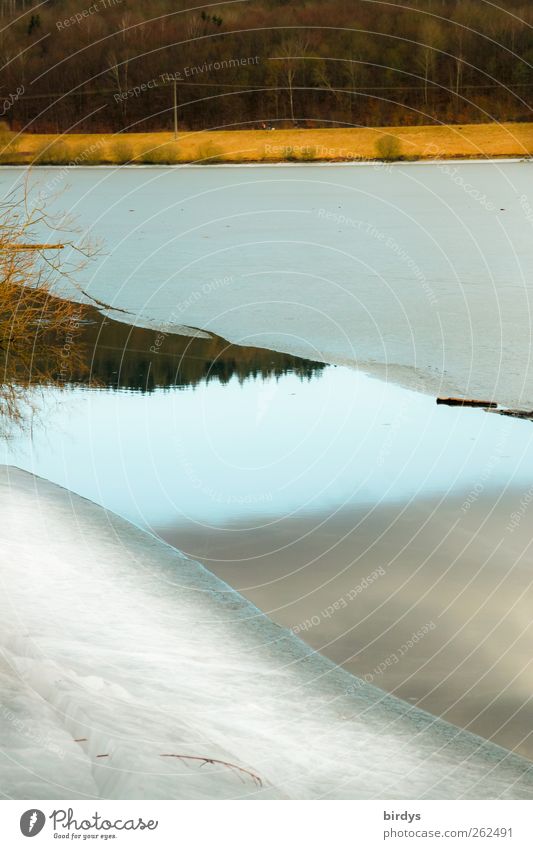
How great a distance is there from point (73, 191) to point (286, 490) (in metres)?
33.5

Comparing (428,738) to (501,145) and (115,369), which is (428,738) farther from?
(501,145)

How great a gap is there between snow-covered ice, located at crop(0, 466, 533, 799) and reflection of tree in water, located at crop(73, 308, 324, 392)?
17.0 feet

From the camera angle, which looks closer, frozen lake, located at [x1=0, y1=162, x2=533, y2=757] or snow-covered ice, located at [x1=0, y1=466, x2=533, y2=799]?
snow-covered ice, located at [x1=0, y1=466, x2=533, y2=799]

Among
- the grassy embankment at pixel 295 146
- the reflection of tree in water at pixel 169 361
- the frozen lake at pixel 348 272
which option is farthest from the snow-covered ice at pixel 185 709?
the grassy embankment at pixel 295 146

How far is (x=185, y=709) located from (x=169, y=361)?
7631 millimetres

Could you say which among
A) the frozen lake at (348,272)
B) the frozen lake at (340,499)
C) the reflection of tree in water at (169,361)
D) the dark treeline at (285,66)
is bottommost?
the frozen lake at (340,499)

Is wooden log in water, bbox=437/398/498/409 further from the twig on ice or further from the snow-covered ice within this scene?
the twig on ice

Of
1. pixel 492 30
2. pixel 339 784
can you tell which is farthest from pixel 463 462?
pixel 492 30

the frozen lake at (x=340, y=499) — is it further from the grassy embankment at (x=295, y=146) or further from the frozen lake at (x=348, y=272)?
the grassy embankment at (x=295, y=146)

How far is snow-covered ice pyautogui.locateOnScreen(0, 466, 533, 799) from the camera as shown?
3646 millimetres

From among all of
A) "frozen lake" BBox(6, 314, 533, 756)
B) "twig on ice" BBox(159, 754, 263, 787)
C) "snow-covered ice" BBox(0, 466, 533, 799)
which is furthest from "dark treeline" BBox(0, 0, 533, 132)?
"twig on ice" BBox(159, 754, 263, 787)

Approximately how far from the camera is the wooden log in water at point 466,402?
8.93 meters

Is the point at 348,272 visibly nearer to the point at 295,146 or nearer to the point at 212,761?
the point at 212,761

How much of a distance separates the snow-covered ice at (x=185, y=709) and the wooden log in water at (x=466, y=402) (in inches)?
155
